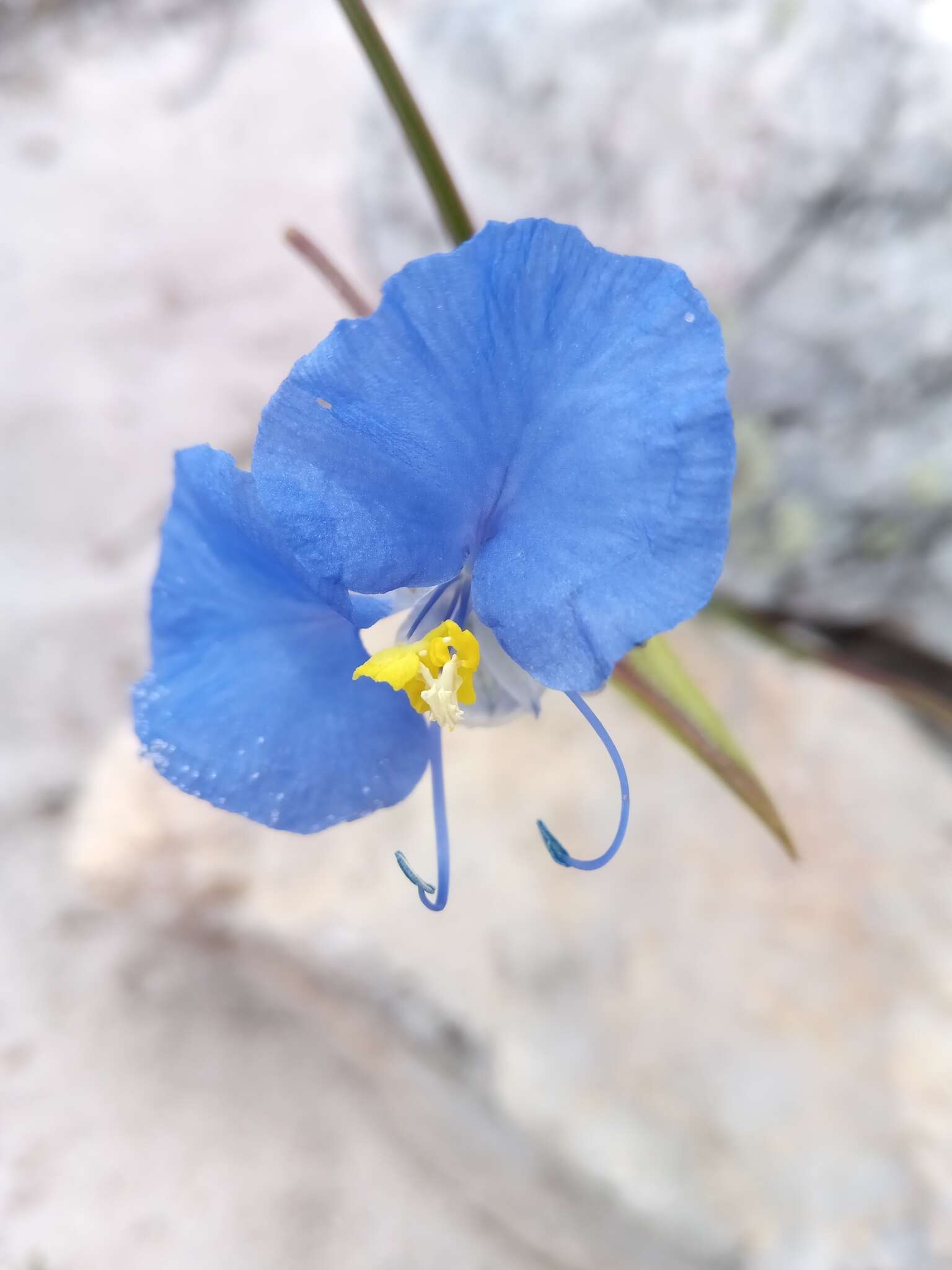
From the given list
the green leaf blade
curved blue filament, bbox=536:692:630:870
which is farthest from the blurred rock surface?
curved blue filament, bbox=536:692:630:870

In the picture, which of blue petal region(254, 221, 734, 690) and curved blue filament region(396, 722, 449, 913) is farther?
curved blue filament region(396, 722, 449, 913)

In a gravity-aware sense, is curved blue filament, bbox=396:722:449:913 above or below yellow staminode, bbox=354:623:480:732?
below

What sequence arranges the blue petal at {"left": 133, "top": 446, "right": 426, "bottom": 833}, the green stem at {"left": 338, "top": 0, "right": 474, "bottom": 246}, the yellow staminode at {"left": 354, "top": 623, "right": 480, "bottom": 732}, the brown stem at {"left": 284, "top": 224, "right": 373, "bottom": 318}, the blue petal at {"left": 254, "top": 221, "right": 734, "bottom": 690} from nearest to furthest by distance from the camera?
the blue petal at {"left": 254, "top": 221, "right": 734, "bottom": 690}, the yellow staminode at {"left": 354, "top": 623, "right": 480, "bottom": 732}, the blue petal at {"left": 133, "top": 446, "right": 426, "bottom": 833}, the green stem at {"left": 338, "top": 0, "right": 474, "bottom": 246}, the brown stem at {"left": 284, "top": 224, "right": 373, "bottom": 318}

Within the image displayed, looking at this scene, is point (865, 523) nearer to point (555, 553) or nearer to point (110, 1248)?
point (555, 553)

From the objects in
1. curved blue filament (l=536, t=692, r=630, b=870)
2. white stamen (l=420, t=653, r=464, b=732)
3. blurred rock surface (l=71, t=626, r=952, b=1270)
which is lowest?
blurred rock surface (l=71, t=626, r=952, b=1270)

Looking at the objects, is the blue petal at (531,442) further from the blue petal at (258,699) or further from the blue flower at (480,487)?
the blue petal at (258,699)

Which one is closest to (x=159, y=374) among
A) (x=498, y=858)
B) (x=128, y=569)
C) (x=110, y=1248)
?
(x=128, y=569)

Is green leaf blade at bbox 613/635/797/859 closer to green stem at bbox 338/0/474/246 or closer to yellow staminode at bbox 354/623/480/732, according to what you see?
yellow staminode at bbox 354/623/480/732
